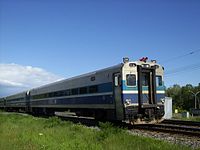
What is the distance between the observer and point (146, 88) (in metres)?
19.5

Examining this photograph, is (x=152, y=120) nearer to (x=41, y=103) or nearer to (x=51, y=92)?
(x=51, y=92)

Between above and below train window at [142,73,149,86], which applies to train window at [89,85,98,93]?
below

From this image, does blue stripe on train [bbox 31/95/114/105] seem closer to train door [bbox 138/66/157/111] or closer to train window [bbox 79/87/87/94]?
train window [bbox 79/87/87/94]

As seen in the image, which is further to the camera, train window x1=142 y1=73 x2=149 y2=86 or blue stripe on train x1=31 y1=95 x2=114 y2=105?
blue stripe on train x1=31 y1=95 x2=114 y2=105

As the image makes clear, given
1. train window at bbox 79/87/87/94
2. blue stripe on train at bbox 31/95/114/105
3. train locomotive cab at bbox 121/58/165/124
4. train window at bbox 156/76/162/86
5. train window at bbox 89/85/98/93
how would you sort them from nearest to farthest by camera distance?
1. train locomotive cab at bbox 121/58/165/124
2. train window at bbox 156/76/162/86
3. blue stripe on train at bbox 31/95/114/105
4. train window at bbox 89/85/98/93
5. train window at bbox 79/87/87/94

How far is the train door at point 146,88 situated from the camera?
18.9 m

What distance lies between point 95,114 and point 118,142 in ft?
35.8

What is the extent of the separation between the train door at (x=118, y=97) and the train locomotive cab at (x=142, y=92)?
308 millimetres

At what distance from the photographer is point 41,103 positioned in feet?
138

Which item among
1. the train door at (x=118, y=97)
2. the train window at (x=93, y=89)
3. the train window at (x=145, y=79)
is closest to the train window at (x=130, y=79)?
the train door at (x=118, y=97)

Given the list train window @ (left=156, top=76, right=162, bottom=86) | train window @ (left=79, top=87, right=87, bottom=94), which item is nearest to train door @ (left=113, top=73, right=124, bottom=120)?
train window @ (left=156, top=76, right=162, bottom=86)

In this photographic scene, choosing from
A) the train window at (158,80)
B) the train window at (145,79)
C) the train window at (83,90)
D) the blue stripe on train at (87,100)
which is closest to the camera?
the train window at (145,79)

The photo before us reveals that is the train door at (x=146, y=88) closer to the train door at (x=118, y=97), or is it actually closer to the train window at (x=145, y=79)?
the train window at (x=145, y=79)

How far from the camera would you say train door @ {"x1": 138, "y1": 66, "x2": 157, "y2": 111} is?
18.9 m
